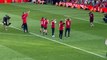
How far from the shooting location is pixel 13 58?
2412 cm

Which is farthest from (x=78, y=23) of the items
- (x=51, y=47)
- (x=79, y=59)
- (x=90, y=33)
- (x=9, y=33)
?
(x=79, y=59)

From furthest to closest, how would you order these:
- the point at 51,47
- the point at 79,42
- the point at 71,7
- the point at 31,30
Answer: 1. the point at 71,7
2. the point at 31,30
3. the point at 79,42
4. the point at 51,47

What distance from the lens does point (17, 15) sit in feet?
157

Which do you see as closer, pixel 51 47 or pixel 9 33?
pixel 51 47

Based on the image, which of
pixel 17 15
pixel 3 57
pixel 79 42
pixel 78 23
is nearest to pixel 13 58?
pixel 3 57

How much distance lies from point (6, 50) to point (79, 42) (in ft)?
23.0

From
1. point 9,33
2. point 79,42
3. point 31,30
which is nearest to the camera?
point 79,42

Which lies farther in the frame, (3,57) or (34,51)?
(34,51)

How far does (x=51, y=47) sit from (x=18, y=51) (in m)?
2.96

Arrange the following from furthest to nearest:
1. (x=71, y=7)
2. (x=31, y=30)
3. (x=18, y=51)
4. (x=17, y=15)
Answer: (x=71, y=7) → (x=17, y=15) → (x=31, y=30) → (x=18, y=51)

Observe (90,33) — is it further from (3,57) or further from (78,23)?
(3,57)

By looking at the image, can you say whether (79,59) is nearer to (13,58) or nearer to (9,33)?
(13,58)

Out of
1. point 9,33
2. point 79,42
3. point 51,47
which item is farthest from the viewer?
point 9,33

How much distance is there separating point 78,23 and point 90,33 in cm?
687
